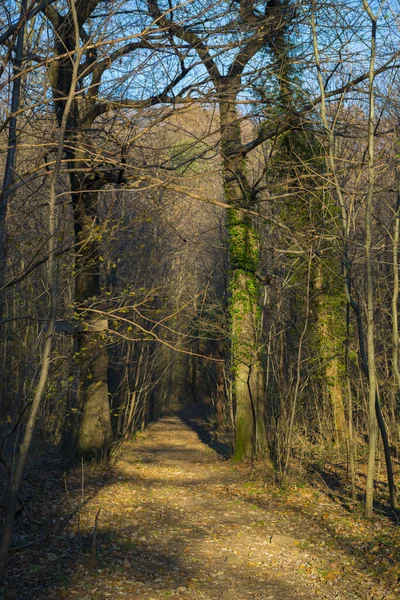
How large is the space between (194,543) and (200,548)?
0.17 meters

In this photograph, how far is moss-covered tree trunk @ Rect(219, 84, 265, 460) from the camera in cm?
1058

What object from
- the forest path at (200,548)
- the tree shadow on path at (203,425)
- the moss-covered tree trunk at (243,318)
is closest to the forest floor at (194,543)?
the forest path at (200,548)

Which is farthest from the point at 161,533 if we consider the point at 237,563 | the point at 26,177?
the point at 26,177

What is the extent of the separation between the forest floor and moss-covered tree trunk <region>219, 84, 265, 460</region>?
2.82 ft

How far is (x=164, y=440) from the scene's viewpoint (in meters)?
16.0

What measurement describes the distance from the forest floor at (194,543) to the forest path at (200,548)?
0.4 inches

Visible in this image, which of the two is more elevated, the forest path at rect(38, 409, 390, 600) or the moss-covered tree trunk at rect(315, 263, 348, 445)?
the moss-covered tree trunk at rect(315, 263, 348, 445)

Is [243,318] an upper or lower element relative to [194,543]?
upper

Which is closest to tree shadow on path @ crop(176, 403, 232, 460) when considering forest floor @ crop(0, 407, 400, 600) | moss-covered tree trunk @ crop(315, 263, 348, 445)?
moss-covered tree trunk @ crop(315, 263, 348, 445)

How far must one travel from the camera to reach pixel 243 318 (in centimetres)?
1074

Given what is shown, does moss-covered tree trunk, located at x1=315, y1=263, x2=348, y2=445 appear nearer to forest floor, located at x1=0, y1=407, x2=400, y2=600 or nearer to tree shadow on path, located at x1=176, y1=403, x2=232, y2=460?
tree shadow on path, located at x1=176, y1=403, x2=232, y2=460

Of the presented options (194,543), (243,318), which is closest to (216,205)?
(243,318)

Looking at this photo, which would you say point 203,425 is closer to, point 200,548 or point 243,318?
point 243,318

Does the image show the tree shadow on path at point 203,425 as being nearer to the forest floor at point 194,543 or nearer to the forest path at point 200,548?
the forest path at point 200,548
